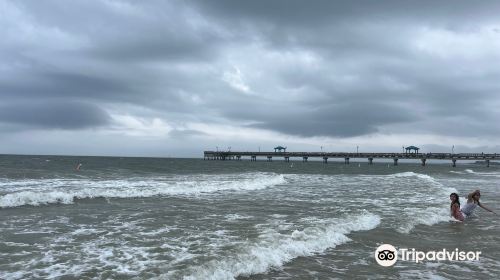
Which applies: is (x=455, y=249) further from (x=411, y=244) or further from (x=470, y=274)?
(x=470, y=274)

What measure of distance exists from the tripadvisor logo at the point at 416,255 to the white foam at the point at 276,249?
4.32 ft

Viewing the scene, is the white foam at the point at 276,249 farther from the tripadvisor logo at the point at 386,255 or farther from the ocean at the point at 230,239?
the tripadvisor logo at the point at 386,255

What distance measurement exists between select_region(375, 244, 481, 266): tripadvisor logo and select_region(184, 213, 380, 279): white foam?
4.32 ft

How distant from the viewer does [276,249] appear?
8953 mm

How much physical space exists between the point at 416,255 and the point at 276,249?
10.3 feet

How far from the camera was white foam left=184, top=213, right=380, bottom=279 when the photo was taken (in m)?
7.52

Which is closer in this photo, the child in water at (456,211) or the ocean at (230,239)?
the ocean at (230,239)

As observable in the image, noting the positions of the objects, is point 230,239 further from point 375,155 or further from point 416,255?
point 375,155

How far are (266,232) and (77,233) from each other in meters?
5.24

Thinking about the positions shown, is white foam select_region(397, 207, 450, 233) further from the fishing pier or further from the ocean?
the fishing pier

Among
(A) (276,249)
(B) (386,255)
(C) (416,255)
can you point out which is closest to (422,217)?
(C) (416,255)

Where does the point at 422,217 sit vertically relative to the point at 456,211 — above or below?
below

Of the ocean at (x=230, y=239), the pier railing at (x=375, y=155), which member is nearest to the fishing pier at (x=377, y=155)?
the pier railing at (x=375, y=155)

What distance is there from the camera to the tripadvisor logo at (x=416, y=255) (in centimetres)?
847
